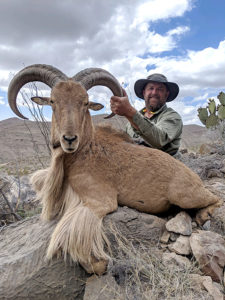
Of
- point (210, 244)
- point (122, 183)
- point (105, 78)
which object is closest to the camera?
point (210, 244)

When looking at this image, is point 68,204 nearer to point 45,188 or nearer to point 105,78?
point 45,188

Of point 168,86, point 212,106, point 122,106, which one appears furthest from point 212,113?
point 122,106

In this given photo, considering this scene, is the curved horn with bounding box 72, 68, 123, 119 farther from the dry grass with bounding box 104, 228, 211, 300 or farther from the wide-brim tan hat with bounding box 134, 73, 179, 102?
the dry grass with bounding box 104, 228, 211, 300

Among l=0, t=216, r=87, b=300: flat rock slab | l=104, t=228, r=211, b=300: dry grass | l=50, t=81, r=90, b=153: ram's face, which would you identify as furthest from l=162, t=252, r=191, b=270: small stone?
l=50, t=81, r=90, b=153: ram's face

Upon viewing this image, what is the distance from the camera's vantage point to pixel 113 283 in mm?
2910

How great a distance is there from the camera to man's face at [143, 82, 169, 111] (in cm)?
539

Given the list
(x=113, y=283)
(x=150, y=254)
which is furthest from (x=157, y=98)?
(x=113, y=283)

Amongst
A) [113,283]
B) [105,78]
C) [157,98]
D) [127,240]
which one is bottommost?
[113,283]

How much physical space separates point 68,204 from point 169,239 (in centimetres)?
134

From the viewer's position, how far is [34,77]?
13.4 ft

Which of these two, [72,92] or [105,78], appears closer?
[72,92]

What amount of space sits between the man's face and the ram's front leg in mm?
2755

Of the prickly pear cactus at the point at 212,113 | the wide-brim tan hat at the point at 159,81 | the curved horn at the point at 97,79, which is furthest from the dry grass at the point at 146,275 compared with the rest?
the prickly pear cactus at the point at 212,113

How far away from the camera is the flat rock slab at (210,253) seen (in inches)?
116
